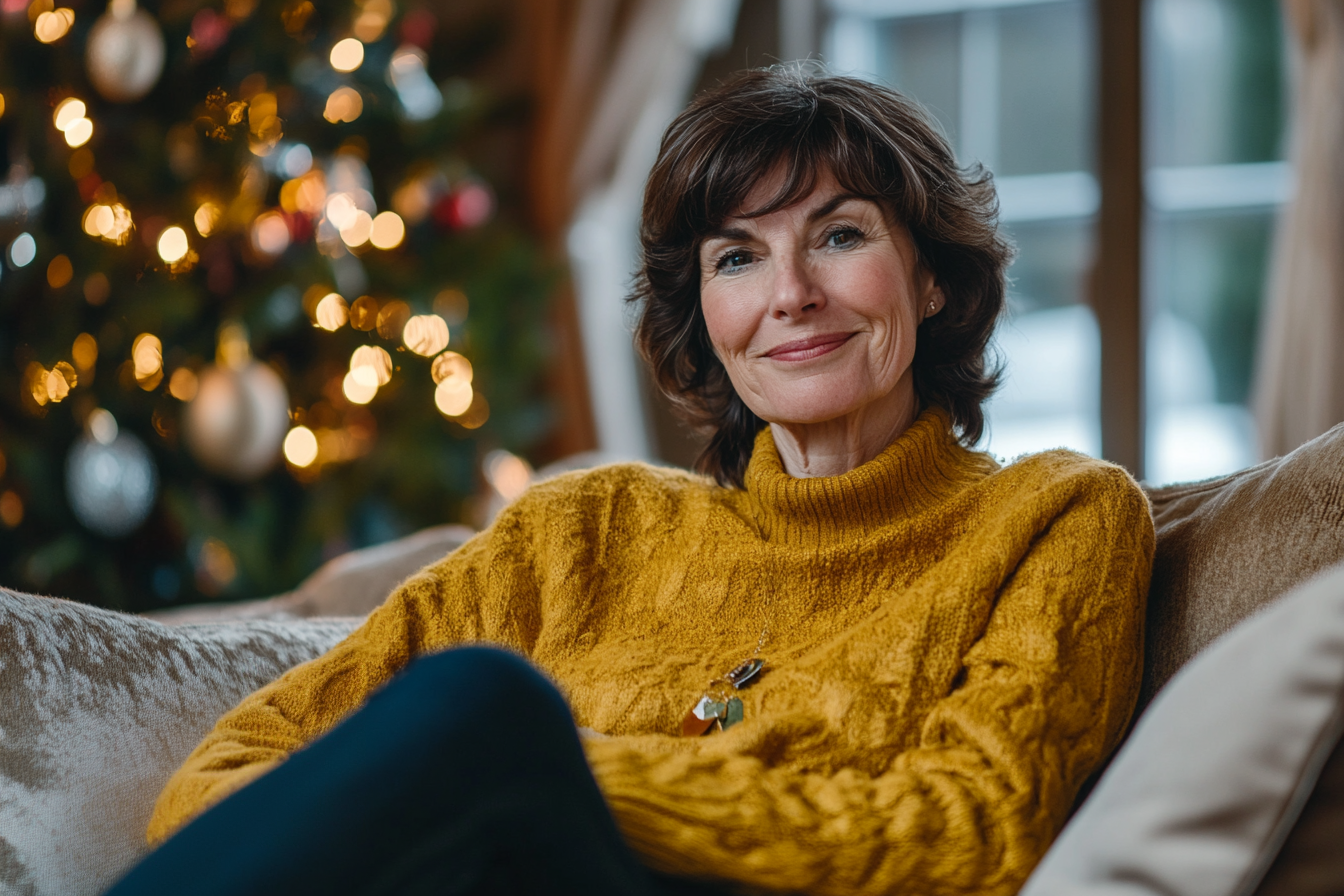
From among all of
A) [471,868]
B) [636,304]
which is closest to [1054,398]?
[636,304]

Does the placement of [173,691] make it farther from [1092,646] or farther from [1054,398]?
[1054,398]

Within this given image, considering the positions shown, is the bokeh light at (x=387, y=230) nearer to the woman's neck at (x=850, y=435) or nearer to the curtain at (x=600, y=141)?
the curtain at (x=600, y=141)

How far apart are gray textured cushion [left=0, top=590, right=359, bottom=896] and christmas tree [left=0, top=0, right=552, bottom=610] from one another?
4.25 feet

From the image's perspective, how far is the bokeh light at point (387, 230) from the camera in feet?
9.84

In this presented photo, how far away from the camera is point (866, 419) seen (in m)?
1.31

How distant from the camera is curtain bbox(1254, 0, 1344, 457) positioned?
2678 millimetres

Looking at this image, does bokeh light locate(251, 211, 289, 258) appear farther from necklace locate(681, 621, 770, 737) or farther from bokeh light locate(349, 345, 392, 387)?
necklace locate(681, 621, 770, 737)

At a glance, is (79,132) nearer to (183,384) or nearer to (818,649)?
(183,384)

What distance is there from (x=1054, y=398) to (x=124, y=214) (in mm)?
2639

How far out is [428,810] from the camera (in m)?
0.77

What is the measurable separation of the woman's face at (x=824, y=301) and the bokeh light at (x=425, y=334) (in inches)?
70.8

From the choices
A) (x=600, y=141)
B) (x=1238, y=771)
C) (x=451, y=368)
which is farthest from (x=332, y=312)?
(x=1238, y=771)

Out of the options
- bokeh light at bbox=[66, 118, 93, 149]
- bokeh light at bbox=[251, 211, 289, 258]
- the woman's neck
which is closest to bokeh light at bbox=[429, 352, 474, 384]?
bokeh light at bbox=[251, 211, 289, 258]

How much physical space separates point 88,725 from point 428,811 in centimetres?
52
